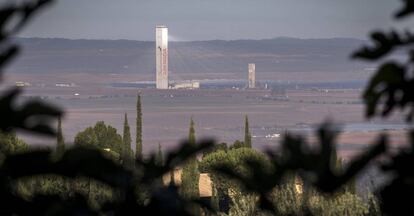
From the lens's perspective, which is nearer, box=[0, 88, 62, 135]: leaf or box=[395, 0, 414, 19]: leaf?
box=[395, 0, 414, 19]: leaf

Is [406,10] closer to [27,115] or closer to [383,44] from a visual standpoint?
[383,44]

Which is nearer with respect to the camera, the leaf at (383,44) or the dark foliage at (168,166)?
the dark foliage at (168,166)

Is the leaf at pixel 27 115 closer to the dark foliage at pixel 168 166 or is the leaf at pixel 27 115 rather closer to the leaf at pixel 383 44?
the dark foliage at pixel 168 166

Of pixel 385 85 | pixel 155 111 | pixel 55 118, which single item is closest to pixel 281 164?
pixel 385 85

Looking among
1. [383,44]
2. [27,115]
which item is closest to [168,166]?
[27,115]

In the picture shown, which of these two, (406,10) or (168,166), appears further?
(168,166)

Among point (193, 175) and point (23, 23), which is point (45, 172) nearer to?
point (23, 23)

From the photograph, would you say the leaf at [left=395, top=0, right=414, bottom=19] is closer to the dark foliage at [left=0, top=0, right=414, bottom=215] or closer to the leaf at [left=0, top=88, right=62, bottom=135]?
the dark foliage at [left=0, top=0, right=414, bottom=215]

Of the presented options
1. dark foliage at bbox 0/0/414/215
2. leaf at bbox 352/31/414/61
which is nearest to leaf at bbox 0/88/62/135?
dark foliage at bbox 0/0/414/215

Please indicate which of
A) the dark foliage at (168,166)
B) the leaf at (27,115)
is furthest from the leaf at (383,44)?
the leaf at (27,115)

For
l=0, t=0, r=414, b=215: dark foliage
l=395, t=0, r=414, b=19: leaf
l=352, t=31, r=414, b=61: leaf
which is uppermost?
l=395, t=0, r=414, b=19: leaf

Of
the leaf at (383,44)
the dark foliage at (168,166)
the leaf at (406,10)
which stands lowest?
the dark foliage at (168,166)
